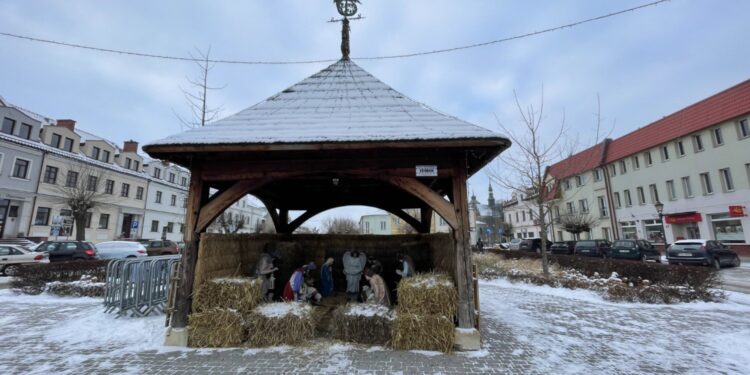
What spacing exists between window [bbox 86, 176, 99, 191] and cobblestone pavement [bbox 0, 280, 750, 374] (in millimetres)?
21112

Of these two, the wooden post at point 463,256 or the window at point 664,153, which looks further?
the window at point 664,153

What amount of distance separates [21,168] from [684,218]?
157 feet

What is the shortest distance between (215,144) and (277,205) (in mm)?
4916

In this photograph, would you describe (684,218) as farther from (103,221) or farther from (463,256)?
(103,221)

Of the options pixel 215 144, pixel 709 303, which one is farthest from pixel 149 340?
pixel 709 303

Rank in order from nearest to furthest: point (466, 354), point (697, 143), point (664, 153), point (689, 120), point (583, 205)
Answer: point (466, 354) < point (697, 143) < point (689, 120) < point (664, 153) < point (583, 205)

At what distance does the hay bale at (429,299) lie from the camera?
4918mm

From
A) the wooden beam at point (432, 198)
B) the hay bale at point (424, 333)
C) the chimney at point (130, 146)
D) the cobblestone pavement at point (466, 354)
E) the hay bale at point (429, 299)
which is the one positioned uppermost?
the chimney at point (130, 146)

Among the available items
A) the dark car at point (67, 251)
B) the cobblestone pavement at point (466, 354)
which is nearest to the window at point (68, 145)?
the dark car at point (67, 251)

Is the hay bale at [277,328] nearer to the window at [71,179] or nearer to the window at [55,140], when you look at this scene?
Answer: the window at [71,179]

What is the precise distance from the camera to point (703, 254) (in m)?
15.2

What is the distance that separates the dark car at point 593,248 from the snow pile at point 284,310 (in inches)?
888

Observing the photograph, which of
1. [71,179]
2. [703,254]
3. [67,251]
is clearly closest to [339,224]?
[71,179]

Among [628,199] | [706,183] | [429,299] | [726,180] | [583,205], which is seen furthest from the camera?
[583,205]
